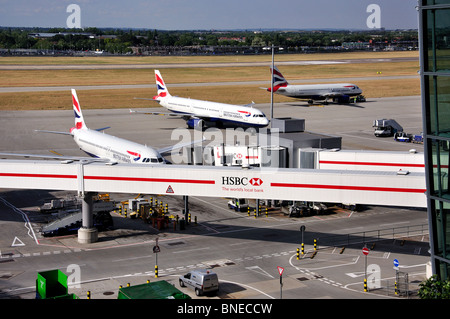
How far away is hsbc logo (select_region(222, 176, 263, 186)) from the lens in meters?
55.2

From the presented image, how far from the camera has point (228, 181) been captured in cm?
5581

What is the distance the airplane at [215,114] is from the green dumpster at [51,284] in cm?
8159

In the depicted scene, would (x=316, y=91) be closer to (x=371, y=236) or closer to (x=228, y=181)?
(x=371, y=236)

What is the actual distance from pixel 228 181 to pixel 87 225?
13608 millimetres

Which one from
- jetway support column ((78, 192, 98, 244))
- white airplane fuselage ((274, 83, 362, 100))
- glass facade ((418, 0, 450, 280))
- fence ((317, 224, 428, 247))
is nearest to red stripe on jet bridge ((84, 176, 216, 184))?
jetway support column ((78, 192, 98, 244))

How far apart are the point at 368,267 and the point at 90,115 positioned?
102811 mm

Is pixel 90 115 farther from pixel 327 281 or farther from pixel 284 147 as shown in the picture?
pixel 327 281

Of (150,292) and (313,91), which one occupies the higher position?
(313,91)

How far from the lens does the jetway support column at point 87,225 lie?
5772 centimetres

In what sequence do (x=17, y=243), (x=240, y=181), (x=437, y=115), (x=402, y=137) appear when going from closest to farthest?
(x=437, y=115), (x=240, y=181), (x=17, y=243), (x=402, y=137)

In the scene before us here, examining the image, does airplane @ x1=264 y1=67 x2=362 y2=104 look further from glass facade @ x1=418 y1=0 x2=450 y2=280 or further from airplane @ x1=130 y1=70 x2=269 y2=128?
glass facade @ x1=418 y1=0 x2=450 y2=280

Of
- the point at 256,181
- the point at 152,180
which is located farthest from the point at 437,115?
the point at 152,180

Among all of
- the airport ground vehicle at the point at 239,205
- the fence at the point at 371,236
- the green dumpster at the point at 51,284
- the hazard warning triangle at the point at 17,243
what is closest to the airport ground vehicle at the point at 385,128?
the airport ground vehicle at the point at 239,205

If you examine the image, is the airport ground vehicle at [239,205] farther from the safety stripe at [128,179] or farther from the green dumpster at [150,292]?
the green dumpster at [150,292]
